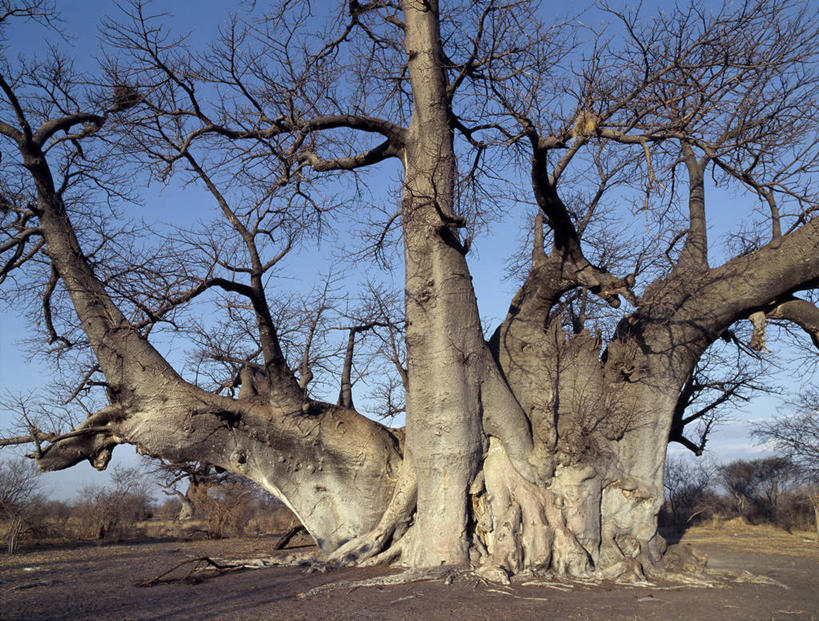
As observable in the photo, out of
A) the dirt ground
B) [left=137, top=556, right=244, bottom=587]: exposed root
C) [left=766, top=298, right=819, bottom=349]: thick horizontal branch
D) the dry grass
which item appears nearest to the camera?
the dirt ground

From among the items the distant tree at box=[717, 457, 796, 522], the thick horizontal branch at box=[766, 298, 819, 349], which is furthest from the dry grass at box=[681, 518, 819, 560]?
the thick horizontal branch at box=[766, 298, 819, 349]

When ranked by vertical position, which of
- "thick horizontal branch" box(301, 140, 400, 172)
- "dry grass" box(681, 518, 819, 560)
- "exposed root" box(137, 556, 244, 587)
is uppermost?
"thick horizontal branch" box(301, 140, 400, 172)

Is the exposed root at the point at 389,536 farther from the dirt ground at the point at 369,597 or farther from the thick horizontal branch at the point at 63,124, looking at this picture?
the thick horizontal branch at the point at 63,124

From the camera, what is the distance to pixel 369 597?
5.14 meters

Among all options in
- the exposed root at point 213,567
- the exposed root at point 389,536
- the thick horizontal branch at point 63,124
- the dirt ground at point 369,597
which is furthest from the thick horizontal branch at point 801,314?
the thick horizontal branch at point 63,124

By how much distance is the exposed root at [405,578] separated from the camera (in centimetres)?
558

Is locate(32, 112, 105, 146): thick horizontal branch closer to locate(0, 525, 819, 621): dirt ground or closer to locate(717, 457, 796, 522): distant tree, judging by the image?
locate(0, 525, 819, 621): dirt ground

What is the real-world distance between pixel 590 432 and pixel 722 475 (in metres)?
14.5

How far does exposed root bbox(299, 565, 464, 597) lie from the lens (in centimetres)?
558

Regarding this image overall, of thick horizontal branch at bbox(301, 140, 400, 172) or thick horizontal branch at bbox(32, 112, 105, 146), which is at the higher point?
thick horizontal branch at bbox(32, 112, 105, 146)

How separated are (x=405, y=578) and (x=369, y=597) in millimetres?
684

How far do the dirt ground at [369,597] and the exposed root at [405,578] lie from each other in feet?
0.30

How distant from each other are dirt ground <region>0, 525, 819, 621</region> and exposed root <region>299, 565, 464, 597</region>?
9 cm

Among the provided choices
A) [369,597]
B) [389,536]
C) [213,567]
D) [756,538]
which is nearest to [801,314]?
[389,536]
